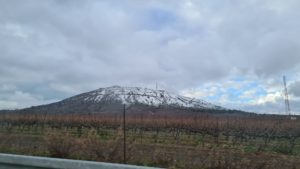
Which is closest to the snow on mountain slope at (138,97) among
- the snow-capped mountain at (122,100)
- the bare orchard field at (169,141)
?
the snow-capped mountain at (122,100)

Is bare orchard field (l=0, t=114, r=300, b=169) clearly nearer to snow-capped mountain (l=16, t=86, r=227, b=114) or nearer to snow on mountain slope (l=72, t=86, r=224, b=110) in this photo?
snow-capped mountain (l=16, t=86, r=227, b=114)

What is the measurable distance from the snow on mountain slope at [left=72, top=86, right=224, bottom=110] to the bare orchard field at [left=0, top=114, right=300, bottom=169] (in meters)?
94.5

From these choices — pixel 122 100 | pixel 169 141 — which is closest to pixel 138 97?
pixel 122 100

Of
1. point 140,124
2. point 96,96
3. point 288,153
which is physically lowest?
point 288,153

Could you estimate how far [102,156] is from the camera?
8.40m

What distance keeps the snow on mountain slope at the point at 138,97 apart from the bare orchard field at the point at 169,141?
94.5 m

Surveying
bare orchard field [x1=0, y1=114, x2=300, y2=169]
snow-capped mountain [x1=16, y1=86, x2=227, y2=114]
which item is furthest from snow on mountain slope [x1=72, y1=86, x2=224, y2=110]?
bare orchard field [x1=0, y1=114, x2=300, y2=169]

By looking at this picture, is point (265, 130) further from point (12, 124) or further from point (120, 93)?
point (120, 93)

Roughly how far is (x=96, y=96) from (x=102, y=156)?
144334mm

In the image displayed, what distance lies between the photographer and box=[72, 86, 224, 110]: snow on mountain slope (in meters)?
142

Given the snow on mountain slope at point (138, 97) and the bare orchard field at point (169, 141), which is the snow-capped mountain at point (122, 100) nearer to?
the snow on mountain slope at point (138, 97)

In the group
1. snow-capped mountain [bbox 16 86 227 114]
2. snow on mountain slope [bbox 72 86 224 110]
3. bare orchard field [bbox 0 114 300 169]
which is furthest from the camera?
snow on mountain slope [bbox 72 86 224 110]

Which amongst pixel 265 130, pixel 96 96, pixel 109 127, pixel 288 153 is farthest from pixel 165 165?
pixel 96 96

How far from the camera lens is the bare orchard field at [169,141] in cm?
849
